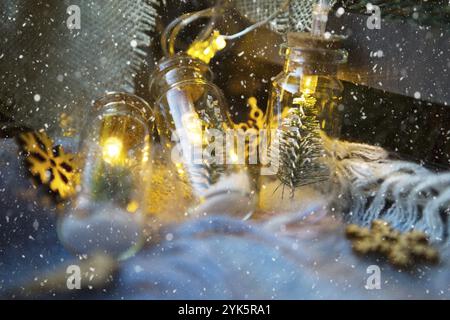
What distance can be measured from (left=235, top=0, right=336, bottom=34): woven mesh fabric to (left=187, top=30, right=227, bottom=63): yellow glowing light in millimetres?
41

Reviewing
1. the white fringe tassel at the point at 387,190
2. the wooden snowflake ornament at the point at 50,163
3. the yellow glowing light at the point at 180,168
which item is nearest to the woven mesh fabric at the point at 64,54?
the wooden snowflake ornament at the point at 50,163

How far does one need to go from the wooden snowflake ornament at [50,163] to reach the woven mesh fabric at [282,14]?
0.27 meters

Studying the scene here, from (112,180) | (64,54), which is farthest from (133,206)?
(64,54)

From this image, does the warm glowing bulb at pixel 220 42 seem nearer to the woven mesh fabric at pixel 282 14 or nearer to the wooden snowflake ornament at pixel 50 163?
the woven mesh fabric at pixel 282 14

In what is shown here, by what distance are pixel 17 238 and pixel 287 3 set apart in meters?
0.40

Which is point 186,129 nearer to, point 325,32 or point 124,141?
point 124,141

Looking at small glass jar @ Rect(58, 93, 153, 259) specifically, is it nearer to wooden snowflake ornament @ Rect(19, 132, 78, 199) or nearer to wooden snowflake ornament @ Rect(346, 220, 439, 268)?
wooden snowflake ornament @ Rect(19, 132, 78, 199)

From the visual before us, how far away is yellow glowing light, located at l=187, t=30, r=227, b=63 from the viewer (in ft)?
2.40

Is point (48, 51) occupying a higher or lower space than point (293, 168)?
higher

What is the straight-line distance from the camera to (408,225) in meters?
0.68

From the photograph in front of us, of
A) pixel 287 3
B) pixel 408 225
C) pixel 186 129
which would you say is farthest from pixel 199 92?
pixel 408 225

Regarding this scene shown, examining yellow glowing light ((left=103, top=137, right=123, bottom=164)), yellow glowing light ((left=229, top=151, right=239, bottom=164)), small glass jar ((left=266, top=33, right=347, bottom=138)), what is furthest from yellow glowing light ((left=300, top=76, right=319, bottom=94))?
yellow glowing light ((left=103, top=137, right=123, bottom=164))

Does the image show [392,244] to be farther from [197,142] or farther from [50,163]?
[50,163]
